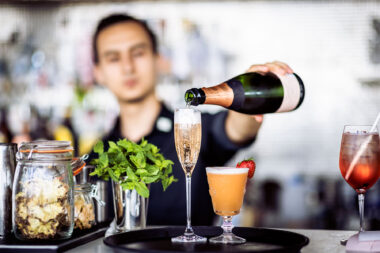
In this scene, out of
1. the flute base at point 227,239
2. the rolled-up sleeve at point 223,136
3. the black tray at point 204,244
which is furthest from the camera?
the rolled-up sleeve at point 223,136

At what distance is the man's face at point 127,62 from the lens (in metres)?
3.43

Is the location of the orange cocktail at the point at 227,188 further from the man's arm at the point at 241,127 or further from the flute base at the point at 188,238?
the man's arm at the point at 241,127

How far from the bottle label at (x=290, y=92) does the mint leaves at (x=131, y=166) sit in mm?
401

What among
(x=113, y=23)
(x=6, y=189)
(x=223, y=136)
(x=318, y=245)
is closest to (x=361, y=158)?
(x=318, y=245)

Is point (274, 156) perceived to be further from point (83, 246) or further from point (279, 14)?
point (83, 246)

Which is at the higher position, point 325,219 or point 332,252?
point 332,252

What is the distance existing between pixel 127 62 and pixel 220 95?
1.96m

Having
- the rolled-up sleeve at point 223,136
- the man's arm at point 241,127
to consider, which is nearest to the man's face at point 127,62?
the rolled-up sleeve at point 223,136

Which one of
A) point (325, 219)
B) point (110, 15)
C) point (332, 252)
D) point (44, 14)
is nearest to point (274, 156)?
point (325, 219)

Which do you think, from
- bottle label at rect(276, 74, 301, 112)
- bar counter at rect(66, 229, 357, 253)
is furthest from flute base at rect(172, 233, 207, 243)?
bottle label at rect(276, 74, 301, 112)

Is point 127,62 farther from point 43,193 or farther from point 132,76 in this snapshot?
point 43,193

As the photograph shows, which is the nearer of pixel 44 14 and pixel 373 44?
pixel 373 44

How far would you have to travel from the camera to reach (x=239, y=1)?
3.55 meters

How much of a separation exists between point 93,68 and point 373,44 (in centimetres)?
186
